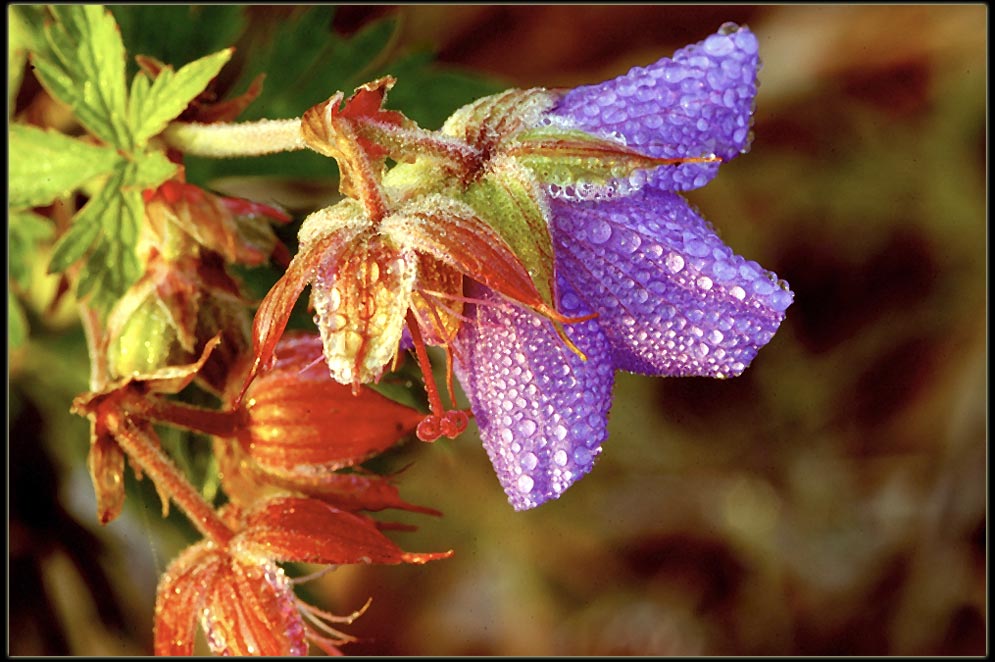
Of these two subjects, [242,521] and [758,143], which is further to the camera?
[758,143]

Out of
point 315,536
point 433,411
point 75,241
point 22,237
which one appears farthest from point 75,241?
point 433,411

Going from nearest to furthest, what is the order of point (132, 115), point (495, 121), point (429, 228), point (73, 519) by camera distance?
point (429, 228)
point (495, 121)
point (132, 115)
point (73, 519)

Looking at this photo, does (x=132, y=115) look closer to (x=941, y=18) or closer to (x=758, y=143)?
(x=758, y=143)

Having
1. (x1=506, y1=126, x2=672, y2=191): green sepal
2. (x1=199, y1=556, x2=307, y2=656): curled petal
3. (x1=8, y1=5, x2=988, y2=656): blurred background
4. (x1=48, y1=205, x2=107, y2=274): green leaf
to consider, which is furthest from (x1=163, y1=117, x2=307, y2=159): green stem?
(x1=8, y1=5, x2=988, y2=656): blurred background

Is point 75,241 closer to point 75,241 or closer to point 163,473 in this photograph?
point 75,241

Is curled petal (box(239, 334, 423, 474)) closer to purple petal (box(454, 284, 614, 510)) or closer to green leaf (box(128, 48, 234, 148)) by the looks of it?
purple petal (box(454, 284, 614, 510))

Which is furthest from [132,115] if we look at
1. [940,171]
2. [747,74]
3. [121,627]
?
[940,171]
